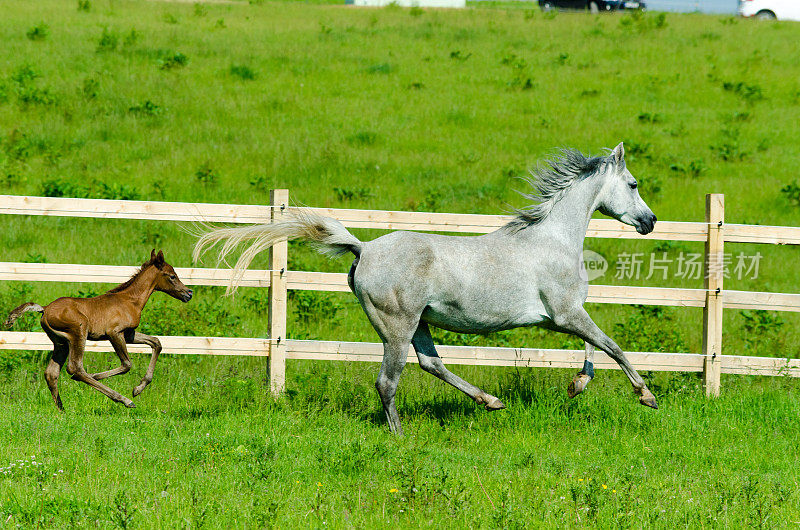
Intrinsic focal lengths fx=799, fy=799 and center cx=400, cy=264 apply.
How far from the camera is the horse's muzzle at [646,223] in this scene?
6.59 m

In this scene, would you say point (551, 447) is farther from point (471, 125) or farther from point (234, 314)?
point (471, 125)

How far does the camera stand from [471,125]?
57.0ft

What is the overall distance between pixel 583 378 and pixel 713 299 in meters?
2.21

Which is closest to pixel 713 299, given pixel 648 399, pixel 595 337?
pixel 648 399

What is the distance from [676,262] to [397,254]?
7.37 m

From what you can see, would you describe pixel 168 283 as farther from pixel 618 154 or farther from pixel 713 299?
pixel 713 299

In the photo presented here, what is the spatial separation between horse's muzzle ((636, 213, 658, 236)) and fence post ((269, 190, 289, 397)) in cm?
312

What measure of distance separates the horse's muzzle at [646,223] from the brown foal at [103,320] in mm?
3690

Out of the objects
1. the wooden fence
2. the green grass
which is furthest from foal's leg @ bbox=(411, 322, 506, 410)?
the wooden fence

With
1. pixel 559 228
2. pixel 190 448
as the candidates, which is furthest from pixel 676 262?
pixel 190 448

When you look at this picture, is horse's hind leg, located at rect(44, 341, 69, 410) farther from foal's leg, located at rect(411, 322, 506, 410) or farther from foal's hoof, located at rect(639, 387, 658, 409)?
foal's hoof, located at rect(639, 387, 658, 409)

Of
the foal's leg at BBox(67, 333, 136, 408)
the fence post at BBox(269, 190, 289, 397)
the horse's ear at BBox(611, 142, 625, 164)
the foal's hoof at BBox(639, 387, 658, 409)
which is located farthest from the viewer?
the fence post at BBox(269, 190, 289, 397)

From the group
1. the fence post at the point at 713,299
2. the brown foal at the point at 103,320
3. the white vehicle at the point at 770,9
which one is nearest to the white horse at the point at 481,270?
the brown foal at the point at 103,320

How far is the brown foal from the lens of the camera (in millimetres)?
5672
